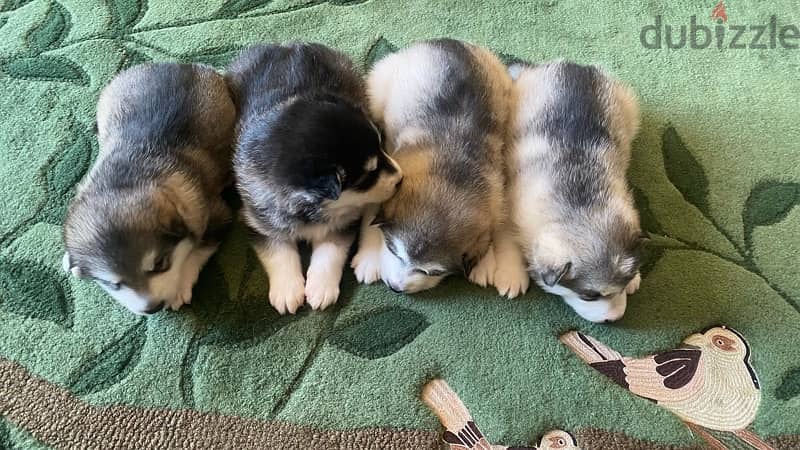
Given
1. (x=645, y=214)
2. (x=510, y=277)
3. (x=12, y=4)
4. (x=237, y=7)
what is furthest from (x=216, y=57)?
(x=645, y=214)

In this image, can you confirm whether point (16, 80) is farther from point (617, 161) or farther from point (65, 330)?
point (617, 161)

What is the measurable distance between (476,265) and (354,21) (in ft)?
4.53

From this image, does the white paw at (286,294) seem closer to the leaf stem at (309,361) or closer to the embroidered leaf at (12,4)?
the leaf stem at (309,361)

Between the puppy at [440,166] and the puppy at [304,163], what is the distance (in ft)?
0.34

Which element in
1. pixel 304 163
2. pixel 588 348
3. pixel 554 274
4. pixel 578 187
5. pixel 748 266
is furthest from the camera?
pixel 748 266

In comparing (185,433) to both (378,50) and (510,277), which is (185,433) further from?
(378,50)

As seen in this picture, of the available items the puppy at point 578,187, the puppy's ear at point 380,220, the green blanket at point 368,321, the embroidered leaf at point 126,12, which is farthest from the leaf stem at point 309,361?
the embroidered leaf at point 126,12

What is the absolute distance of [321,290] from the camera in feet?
8.02

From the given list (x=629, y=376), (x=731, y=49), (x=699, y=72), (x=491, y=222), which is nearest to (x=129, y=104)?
(x=491, y=222)

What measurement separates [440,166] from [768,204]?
1.33 metres

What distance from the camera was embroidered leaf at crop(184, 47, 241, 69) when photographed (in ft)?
10.0

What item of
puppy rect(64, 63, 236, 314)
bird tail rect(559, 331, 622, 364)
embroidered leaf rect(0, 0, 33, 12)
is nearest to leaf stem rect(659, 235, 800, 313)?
bird tail rect(559, 331, 622, 364)

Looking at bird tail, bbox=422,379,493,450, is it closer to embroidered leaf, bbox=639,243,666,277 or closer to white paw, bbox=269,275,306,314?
white paw, bbox=269,275,306,314

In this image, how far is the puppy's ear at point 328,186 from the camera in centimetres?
210
